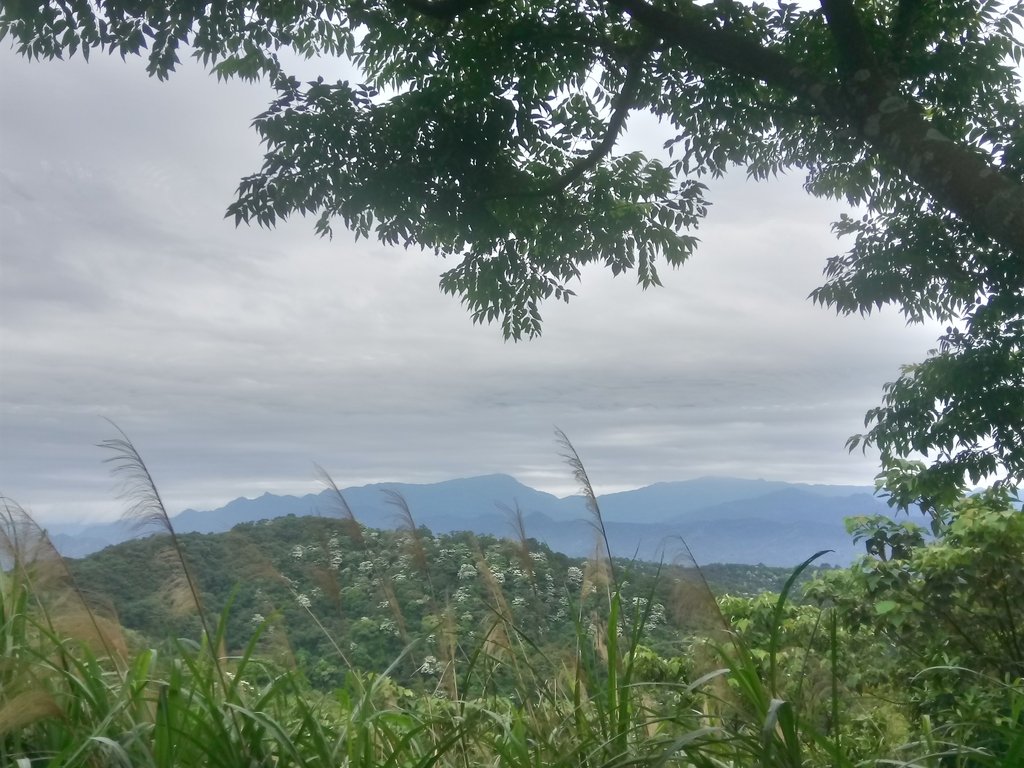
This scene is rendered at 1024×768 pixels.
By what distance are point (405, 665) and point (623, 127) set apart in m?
2.33

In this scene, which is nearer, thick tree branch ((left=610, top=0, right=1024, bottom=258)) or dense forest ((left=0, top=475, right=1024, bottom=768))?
dense forest ((left=0, top=475, right=1024, bottom=768))

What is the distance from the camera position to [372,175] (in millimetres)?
3172

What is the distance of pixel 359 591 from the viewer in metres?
2.11

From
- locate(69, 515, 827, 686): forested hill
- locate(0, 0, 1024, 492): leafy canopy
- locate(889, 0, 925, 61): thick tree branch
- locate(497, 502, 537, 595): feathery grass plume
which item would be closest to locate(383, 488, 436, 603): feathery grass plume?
locate(69, 515, 827, 686): forested hill

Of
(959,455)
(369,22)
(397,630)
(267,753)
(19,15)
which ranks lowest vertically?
(267,753)

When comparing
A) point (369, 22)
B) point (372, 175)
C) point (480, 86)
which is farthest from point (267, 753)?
point (369, 22)

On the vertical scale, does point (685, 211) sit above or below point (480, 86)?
below

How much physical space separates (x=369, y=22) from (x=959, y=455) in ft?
8.88

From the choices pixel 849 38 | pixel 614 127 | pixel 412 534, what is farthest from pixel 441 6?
pixel 412 534

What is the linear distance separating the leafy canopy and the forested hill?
140 cm

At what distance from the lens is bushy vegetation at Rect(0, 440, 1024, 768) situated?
1685 millimetres

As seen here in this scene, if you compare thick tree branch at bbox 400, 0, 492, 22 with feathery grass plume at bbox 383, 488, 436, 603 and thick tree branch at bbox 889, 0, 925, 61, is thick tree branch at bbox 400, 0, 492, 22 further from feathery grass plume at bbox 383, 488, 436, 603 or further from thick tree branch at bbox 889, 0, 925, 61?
feathery grass plume at bbox 383, 488, 436, 603

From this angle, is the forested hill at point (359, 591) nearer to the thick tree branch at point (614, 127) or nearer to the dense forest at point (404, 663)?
the dense forest at point (404, 663)

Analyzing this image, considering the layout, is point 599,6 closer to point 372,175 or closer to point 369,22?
point 369,22
